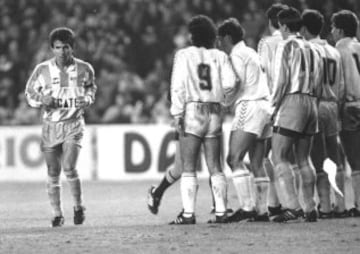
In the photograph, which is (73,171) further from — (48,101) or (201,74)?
(201,74)

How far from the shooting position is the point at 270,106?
10.7 metres

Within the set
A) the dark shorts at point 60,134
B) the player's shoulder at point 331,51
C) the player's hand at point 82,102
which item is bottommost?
the dark shorts at point 60,134

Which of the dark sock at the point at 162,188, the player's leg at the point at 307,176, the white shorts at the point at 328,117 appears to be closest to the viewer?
the player's leg at the point at 307,176

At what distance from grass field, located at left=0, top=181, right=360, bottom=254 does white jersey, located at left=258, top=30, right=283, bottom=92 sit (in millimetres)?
1675

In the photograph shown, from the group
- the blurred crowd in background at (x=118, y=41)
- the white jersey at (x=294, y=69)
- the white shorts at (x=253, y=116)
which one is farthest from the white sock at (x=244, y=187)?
the blurred crowd in background at (x=118, y=41)

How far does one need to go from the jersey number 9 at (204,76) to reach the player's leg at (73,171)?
5.32 feet

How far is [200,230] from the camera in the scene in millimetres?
10180

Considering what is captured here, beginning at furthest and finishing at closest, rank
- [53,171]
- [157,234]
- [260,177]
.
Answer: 1. [53,171]
2. [260,177]
3. [157,234]

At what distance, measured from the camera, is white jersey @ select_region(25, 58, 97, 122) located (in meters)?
11.5

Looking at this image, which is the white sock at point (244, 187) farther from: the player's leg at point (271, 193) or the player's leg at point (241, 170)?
the player's leg at point (271, 193)

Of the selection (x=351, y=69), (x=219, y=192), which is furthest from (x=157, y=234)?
(x=351, y=69)

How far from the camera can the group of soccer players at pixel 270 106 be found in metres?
10.6

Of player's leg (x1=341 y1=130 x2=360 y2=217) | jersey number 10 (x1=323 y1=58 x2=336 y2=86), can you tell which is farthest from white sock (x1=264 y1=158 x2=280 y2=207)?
jersey number 10 (x1=323 y1=58 x2=336 y2=86)

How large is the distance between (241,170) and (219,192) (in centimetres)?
35
